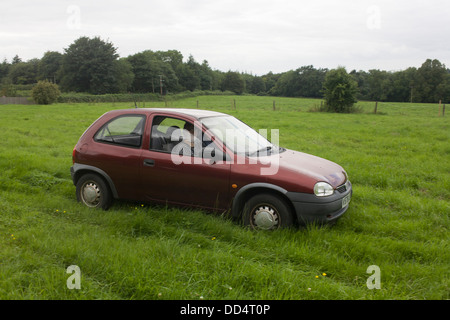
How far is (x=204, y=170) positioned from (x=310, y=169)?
1.47m

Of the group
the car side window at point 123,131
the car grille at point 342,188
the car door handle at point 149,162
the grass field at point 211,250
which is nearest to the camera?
the grass field at point 211,250

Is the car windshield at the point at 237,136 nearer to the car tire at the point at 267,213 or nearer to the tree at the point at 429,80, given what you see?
the car tire at the point at 267,213

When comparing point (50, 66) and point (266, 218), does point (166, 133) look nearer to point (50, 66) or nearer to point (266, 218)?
point (266, 218)

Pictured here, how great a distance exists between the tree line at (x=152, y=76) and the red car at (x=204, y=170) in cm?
5590

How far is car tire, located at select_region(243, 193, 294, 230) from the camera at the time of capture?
4.31m

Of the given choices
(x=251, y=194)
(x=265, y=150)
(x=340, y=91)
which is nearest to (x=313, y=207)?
(x=251, y=194)

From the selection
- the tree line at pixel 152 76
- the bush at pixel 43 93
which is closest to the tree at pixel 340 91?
the tree line at pixel 152 76

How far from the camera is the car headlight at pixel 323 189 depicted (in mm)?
4293

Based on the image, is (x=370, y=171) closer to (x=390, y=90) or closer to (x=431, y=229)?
(x=431, y=229)

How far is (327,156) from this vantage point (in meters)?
9.29

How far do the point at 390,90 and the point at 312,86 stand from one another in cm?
2608

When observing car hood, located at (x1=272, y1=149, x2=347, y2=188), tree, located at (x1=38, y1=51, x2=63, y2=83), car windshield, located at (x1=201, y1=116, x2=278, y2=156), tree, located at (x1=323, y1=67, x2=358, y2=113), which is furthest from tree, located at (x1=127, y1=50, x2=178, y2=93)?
car hood, located at (x1=272, y1=149, x2=347, y2=188)

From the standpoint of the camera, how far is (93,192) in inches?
214

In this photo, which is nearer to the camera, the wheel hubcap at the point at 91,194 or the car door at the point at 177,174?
the car door at the point at 177,174
